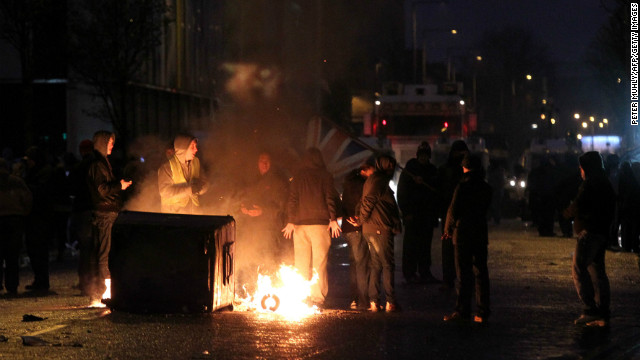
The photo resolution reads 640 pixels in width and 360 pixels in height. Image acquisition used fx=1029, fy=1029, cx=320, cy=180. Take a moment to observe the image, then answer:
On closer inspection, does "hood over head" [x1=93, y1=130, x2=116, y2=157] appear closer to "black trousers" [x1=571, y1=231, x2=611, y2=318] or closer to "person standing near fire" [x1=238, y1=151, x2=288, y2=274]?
"person standing near fire" [x1=238, y1=151, x2=288, y2=274]

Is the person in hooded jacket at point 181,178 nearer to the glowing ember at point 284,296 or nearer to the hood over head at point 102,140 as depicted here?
the hood over head at point 102,140

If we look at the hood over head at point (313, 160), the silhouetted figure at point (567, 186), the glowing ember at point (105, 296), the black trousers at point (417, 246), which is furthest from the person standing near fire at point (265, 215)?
the silhouetted figure at point (567, 186)

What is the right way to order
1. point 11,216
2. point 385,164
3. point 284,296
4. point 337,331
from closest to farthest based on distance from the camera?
point 337,331 → point 385,164 → point 284,296 → point 11,216

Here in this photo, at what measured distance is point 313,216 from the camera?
40.0 ft

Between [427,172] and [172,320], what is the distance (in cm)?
519

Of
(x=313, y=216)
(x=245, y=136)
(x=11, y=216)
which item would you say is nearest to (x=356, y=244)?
(x=313, y=216)

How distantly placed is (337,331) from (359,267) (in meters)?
2.00

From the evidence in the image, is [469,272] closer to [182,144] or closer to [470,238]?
[470,238]

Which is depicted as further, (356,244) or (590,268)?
(356,244)

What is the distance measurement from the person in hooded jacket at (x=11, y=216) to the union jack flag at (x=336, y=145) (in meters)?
5.85

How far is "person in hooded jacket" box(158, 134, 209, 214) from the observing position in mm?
11891

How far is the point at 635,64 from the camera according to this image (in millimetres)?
34969

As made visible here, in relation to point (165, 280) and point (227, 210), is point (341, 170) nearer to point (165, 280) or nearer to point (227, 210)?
point (227, 210)

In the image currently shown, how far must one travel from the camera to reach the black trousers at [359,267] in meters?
11.9
